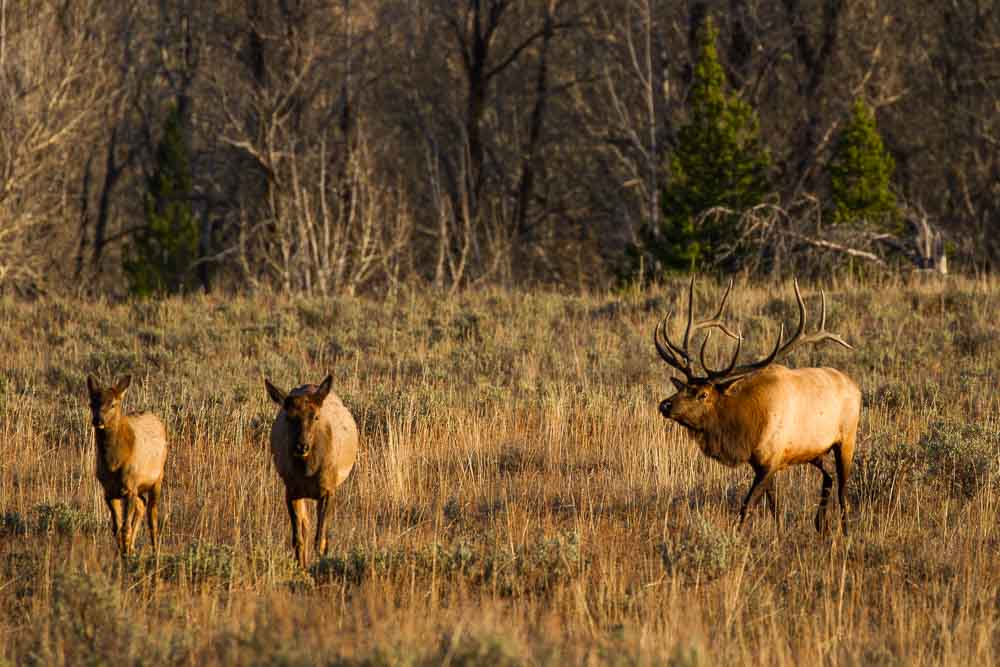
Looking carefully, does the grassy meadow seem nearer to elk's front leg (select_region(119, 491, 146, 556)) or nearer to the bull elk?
elk's front leg (select_region(119, 491, 146, 556))

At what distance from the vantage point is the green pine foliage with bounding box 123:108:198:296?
33094 millimetres

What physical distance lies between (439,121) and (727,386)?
111 feet

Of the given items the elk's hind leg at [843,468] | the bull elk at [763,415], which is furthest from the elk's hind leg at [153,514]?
the elk's hind leg at [843,468]

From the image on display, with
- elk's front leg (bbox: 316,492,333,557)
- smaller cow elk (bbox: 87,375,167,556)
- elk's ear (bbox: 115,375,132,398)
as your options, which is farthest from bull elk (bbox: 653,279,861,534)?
elk's ear (bbox: 115,375,132,398)

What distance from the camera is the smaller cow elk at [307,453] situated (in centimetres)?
673

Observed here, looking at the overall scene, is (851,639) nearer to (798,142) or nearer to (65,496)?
(65,496)

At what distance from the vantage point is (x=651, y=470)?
30.5 feet

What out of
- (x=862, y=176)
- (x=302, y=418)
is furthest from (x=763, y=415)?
(x=862, y=176)

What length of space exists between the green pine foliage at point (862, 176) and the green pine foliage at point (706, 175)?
2287 mm

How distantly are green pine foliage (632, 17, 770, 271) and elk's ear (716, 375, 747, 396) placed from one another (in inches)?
737

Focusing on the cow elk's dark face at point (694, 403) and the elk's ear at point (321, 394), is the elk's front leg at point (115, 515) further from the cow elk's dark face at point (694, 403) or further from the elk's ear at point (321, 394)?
the cow elk's dark face at point (694, 403)

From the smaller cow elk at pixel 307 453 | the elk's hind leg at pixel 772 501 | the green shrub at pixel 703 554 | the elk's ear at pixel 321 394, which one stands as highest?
the elk's ear at pixel 321 394

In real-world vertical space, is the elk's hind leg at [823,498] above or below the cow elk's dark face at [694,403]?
below

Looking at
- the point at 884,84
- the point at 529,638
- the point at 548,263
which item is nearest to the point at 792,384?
the point at 529,638
